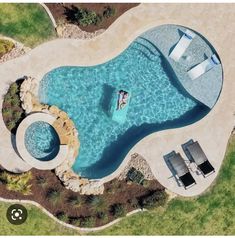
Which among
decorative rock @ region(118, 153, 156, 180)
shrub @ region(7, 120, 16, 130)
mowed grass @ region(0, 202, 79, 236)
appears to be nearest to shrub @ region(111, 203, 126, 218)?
decorative rock @ region(118, 153, 156, 180)

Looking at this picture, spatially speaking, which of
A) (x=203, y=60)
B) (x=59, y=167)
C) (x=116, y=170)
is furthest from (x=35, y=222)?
(x=203, y=60)

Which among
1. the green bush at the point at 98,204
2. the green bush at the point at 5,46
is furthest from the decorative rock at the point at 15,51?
the green bush at the point at 98,204

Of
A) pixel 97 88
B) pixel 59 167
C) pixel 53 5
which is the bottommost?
pixel 59 167

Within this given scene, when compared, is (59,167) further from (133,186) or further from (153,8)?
(153,8)

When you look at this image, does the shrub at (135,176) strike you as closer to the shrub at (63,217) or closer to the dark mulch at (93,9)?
the shrub at (63,217)

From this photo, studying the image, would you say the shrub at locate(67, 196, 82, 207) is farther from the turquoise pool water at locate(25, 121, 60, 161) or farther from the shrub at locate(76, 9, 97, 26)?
the shrub at locate(76, 9, 97, 26)

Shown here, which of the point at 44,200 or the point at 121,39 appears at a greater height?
the point at 121,39
